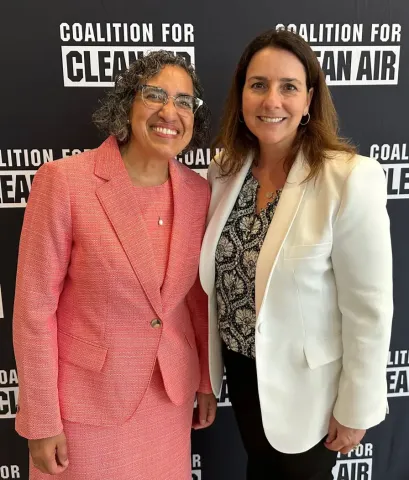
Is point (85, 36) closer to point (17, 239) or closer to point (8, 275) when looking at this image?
point (17, 239)

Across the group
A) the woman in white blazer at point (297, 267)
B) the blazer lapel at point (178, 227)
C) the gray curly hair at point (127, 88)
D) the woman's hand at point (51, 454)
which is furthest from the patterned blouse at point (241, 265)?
the woman's hand at point (51, 454)

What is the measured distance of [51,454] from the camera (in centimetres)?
129

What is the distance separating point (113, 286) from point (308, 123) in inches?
27.7

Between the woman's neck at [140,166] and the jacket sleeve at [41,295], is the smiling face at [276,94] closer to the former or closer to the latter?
the woman's neck at [140,166]

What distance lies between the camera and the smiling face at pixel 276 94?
125cm

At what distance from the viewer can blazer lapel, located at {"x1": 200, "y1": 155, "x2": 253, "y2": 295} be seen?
1.37m

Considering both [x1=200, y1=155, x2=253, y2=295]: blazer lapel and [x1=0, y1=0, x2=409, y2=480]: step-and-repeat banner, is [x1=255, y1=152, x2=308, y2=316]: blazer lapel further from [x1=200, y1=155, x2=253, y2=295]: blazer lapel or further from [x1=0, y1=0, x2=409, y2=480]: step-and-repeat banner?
[x1=0, y1=0, x2=409, y2=480]: step-and-repeat banner

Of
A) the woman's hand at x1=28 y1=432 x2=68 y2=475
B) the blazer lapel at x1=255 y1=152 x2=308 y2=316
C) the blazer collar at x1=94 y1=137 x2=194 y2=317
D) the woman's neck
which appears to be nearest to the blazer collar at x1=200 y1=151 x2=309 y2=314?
the blazer lapel at x1=255 y1=152 x2=308 y2=316

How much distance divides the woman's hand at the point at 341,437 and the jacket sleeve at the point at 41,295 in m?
0.77

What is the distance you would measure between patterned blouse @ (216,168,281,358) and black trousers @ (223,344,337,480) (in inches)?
2.9

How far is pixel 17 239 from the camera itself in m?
1.74

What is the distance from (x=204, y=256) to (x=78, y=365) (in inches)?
18.0

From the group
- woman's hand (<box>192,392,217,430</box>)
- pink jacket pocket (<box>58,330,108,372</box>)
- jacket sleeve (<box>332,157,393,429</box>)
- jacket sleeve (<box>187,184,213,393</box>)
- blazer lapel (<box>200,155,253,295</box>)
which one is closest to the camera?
jacket sleeve (<box>332,157,393,429</box>)

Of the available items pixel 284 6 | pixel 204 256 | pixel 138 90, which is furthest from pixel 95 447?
pixel 284 6
